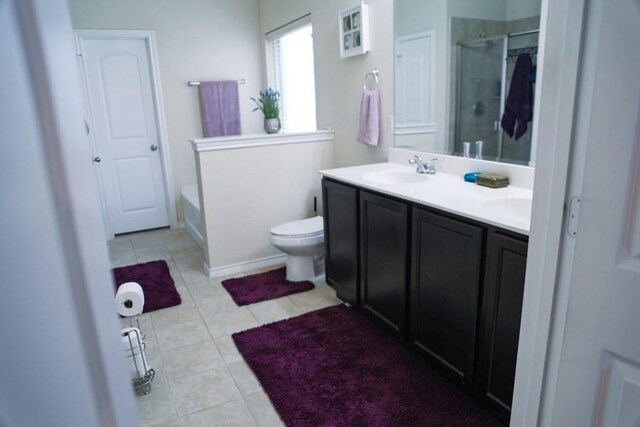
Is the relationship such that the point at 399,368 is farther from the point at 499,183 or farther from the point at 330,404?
the point at 499,183

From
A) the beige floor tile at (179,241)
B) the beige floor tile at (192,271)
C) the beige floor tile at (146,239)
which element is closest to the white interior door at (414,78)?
the beige floor tile at (192,271)

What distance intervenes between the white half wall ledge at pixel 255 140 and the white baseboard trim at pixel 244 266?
3.12ft

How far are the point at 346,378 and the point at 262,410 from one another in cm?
44

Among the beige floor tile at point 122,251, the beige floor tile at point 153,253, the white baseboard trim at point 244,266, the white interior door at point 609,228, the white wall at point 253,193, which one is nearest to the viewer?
the white interior door at point 609,228

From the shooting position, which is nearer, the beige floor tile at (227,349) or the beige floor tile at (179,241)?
the beige floor tile at (227,349)

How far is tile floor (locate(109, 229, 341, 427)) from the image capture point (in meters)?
1.96

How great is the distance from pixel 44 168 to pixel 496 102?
7.29 feet

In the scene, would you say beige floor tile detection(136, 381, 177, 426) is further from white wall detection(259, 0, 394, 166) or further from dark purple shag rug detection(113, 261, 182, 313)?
white wall detection(259, 0, 394, 166)

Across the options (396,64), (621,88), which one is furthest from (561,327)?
(396,64)

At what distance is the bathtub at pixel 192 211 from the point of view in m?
4.23

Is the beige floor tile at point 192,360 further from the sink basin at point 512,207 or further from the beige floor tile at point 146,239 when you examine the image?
the beige floor tile at point 146,239

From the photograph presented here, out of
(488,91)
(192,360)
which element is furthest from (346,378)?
(488,91)

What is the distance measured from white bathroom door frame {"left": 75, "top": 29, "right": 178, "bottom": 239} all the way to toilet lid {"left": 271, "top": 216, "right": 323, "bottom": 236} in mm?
2002

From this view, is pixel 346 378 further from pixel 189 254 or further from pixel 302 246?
pixel 189 254
